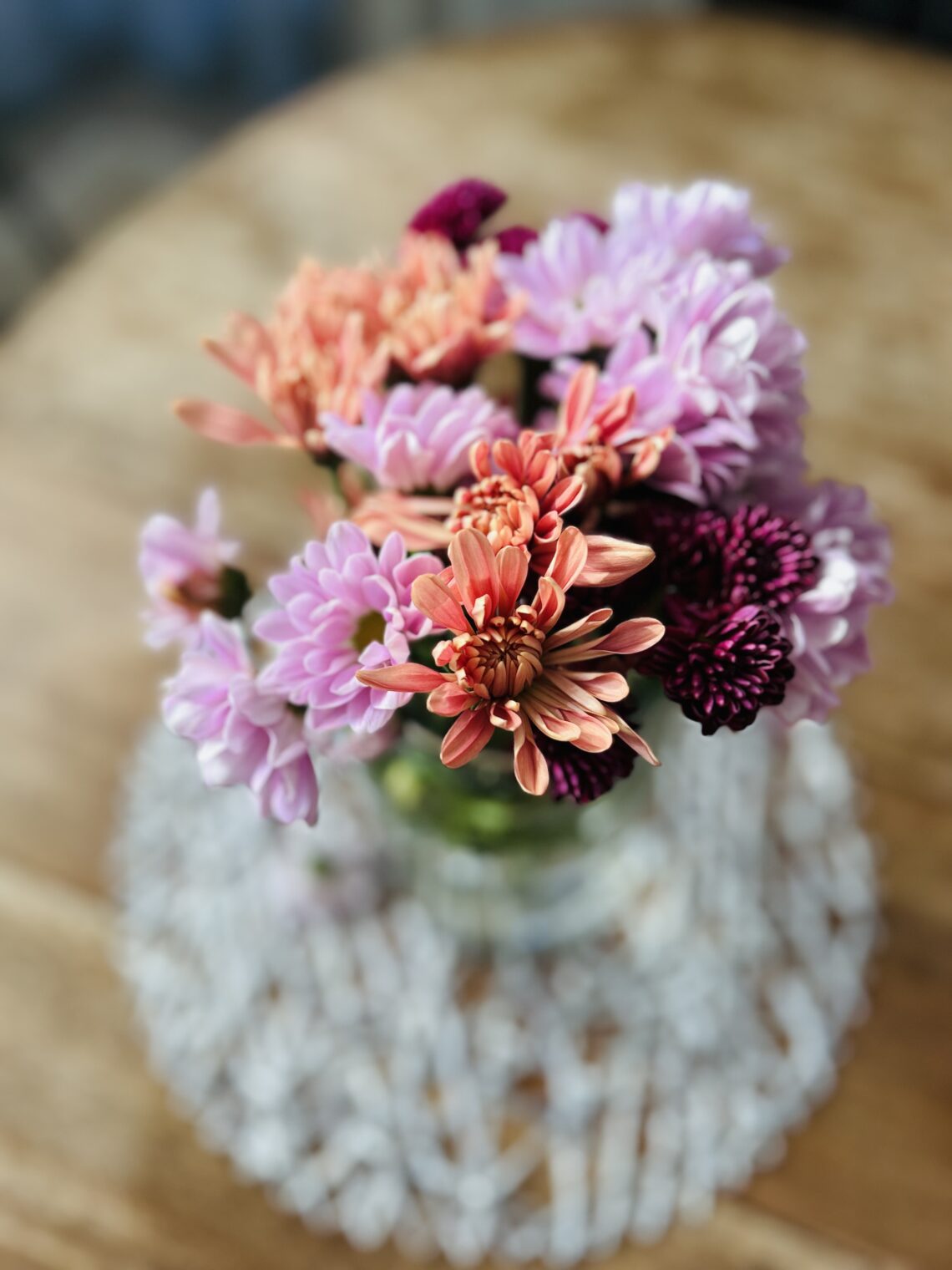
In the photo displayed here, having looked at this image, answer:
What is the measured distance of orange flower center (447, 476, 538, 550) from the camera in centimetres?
32

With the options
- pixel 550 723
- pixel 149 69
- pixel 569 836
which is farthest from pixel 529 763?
pixel 149 69

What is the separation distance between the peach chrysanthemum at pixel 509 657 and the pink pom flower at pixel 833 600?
77 mm

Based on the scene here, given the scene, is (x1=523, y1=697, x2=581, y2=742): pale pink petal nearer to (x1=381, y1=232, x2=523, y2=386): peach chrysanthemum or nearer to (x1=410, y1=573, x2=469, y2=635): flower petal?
(x1=410, y1=573, x2=469, y2=635): flower petal

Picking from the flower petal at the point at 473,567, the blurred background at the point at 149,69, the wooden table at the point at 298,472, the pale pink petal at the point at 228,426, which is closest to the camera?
the flower petal at the point at 473,567

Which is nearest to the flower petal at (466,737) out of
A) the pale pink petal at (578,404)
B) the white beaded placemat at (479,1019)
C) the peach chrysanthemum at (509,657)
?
the peach chrysanthemum at (509,657)

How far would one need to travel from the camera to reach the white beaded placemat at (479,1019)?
1.73ft

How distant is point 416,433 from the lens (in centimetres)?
37

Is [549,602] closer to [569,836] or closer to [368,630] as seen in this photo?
[368,630]

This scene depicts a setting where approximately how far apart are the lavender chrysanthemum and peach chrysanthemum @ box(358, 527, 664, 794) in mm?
17

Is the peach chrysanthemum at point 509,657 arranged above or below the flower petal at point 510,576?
below

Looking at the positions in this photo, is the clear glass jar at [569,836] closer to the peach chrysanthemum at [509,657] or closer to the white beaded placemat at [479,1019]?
the white beaded placemat at [479,1019]

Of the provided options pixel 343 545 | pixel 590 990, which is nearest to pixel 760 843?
pixel 590 990

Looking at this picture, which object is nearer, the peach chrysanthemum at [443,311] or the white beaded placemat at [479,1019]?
the peach chrysanthemum at [443,311]

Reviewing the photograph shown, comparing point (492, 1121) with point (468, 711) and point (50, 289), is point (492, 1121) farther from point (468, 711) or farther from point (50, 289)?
point (50, 289)
